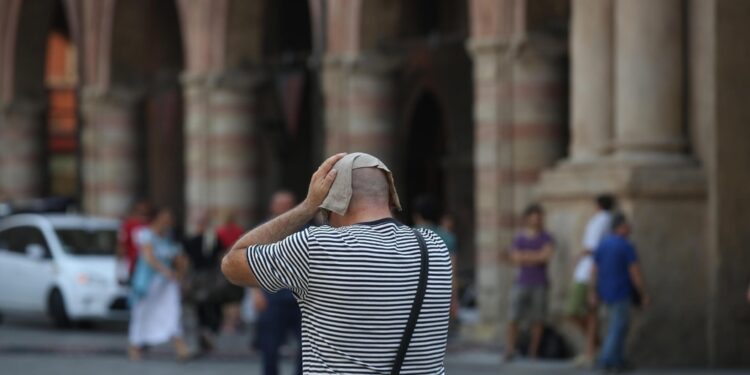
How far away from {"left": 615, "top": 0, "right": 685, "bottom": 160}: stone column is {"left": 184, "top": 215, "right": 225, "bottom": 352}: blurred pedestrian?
197 inches

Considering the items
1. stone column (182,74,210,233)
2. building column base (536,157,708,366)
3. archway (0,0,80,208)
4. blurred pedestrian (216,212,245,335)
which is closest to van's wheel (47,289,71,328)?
blurred pedestrian (216,212,245,335)

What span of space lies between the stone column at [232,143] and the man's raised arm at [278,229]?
2385cm

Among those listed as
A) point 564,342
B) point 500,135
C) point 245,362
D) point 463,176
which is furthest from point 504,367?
point 463,176

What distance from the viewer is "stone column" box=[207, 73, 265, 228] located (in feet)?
97.3

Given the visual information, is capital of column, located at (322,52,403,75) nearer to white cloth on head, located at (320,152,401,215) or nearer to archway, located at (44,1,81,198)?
white cloth on head, located at (320,152,401,215)

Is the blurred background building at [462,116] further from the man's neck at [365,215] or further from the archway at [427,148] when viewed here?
the man's neck at [365,215]

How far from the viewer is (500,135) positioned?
874 inches

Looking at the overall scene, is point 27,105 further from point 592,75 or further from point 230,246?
point 592,75

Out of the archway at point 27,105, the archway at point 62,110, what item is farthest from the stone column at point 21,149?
the archway at point 62,110

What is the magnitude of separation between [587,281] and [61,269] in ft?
30.1

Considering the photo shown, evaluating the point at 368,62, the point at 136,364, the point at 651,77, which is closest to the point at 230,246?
the point at 368,62

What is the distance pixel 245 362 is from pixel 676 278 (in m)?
4.60

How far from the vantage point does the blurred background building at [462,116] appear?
17.7 metres

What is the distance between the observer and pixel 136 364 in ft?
60.6
